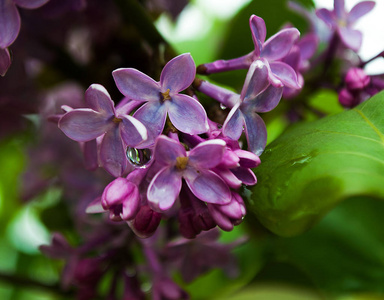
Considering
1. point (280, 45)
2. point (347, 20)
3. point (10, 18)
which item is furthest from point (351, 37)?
point (10, 18)

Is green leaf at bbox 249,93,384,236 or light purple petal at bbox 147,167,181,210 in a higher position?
green leaf at bbox 249,93,384,236

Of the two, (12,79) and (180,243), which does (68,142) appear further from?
(180,243)

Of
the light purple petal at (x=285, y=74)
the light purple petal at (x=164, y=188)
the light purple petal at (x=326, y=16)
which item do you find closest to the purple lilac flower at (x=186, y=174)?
the light purple petal at (x=164, y=188)

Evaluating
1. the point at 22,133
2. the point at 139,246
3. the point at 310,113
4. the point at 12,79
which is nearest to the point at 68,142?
the point at 22,133

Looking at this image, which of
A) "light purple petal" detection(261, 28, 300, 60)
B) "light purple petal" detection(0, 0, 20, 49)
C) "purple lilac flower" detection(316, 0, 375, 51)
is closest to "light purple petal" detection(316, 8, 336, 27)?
"purple lilac flower" detection(316, 0, 375, 51)

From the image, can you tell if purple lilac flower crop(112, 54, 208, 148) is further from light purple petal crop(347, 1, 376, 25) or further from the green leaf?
light purple petal crop(347, 1, 376, 25)

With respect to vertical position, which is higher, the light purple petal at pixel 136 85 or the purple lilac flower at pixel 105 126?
the light purple petal at pixel 136 85

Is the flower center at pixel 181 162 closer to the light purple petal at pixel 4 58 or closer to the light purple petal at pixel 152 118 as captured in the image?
the light purple petal at pixel 152 118
